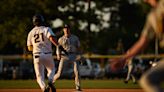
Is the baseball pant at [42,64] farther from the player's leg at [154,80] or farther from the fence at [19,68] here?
the fence at [19,68]

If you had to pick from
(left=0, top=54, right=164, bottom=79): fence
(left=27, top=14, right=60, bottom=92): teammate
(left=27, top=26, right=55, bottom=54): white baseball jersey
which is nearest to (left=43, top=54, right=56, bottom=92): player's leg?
(left=27, top=14, right=60, bottom=92): teammate

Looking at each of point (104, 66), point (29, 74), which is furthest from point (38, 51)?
point (104, 66)

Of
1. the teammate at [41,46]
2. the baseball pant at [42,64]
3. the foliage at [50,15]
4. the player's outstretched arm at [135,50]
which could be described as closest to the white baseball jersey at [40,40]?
the teammate at [41,46]

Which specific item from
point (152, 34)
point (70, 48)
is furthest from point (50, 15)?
point (152, 34)

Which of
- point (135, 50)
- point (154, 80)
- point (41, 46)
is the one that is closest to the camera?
point (154, 80)

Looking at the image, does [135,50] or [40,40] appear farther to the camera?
[40,40]

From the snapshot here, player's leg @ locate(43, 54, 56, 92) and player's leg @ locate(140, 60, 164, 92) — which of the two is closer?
player's leg @ locate(140, 60, 164, 92)

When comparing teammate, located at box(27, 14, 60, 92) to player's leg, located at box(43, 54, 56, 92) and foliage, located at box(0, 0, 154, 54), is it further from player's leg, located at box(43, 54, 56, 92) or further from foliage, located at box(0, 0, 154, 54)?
foliage, located at box(0, 0, 154, 54)

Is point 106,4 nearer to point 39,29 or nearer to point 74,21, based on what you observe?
point 74,21

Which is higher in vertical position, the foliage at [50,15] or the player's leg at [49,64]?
the foliage at [50,15]

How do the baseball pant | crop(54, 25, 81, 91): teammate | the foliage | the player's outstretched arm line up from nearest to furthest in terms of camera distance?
the player's outstretched arm < the baseball pant < crop(54, 25, 81, 91): teammate < the foliage

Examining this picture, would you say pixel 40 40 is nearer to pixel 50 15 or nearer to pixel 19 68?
pixel 19 68

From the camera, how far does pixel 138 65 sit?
156 ft

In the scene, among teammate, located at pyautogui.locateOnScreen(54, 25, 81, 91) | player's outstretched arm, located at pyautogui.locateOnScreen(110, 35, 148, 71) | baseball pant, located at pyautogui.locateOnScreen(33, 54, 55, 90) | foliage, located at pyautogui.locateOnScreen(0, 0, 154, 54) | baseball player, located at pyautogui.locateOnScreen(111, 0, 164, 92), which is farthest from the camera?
foliage, located at pyautogui.locateOnScreen(0, 0, 154, 54)
